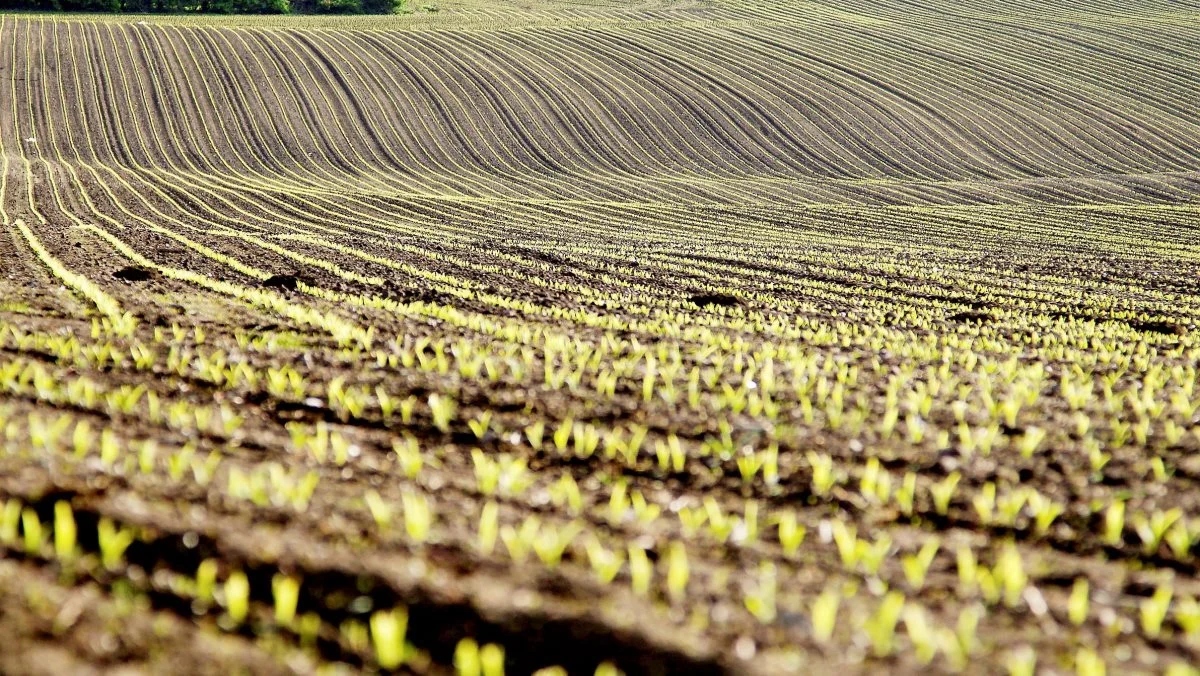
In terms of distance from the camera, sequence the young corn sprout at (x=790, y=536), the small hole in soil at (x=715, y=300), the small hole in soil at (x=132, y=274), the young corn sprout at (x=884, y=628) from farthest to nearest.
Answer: the small hole in soil at (x=715, y=300) < the small hole in soil at (x=132, y=274) < the young corn sprout at (x=790, y=536) < the young corn sprout at (x=884, y=628)

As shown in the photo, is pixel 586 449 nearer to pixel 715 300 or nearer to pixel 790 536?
pixel 790 536

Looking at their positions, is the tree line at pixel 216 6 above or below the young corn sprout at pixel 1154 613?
above

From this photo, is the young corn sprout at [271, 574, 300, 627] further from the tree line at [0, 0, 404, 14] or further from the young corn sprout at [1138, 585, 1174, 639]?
the tree line at [0, 0, 404, 14]

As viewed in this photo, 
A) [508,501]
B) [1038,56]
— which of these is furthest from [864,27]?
[508,501]

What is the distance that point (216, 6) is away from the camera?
67.4 m

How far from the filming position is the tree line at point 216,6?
6462 centimetres

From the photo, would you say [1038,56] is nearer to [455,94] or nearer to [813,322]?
[455,94]

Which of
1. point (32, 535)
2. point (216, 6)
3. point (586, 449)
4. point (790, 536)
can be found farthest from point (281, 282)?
point (216, 6)

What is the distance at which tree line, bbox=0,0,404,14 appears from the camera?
6462 cm

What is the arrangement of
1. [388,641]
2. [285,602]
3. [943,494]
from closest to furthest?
[388,641] → [285,602] → [943,494]

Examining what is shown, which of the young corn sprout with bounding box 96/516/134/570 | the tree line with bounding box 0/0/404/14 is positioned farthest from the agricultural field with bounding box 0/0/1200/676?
the tree line with bounding box 0/0/404/14

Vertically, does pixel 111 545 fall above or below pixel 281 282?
above

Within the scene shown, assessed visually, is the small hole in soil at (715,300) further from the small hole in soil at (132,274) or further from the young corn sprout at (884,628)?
the young corn sprout at (884,628)

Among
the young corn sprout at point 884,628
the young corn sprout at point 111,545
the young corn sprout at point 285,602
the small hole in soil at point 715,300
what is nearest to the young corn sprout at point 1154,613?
the young corn sprout at point 884,628
